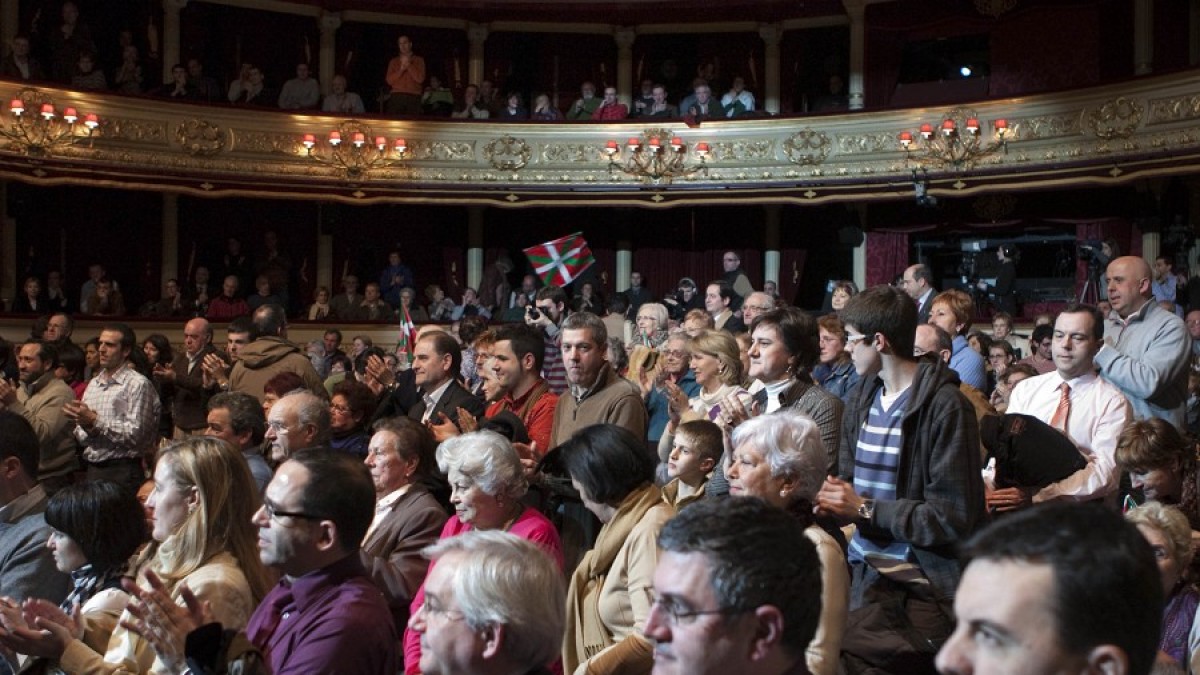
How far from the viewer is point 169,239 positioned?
1881 cm

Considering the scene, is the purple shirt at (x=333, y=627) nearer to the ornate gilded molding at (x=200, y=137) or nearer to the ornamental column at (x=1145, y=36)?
the ornate gilded molding at (x=200, y=137)

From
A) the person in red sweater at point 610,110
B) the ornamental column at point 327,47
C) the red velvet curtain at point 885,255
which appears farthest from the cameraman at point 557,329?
the ornamental column at point 327,47

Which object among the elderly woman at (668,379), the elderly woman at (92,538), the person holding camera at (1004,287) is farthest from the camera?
the person holding camera at (1004,287)

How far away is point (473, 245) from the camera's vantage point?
20.4 metres

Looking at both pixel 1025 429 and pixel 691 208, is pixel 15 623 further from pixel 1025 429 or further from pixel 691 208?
pixel 691 208

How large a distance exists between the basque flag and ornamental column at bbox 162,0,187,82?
6974 mm

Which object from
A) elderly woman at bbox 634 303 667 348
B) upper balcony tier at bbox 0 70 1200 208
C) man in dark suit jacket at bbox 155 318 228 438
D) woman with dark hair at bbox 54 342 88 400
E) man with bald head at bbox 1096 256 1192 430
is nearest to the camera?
man with bald head at bbox 1096 256 1192 430

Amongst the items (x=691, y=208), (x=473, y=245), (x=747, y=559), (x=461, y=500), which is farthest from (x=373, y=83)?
(x=747, y=559)

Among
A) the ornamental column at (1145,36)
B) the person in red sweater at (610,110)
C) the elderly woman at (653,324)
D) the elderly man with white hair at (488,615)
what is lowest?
the elderly man with white hair at (488,615)

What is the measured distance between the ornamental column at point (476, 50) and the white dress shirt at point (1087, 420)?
1581cm

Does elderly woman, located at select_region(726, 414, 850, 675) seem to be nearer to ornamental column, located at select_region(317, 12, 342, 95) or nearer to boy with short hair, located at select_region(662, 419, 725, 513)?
boy with short hair, located at select_region(662, 419, 725, 513)

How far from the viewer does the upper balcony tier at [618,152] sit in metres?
15.7

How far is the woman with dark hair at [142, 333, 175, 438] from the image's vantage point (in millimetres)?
9298

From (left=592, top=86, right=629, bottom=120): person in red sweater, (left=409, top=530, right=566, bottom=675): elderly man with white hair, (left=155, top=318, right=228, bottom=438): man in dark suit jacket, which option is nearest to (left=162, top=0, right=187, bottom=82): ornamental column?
(left=592, top=86, right=629, bottom=120): person in red sweater
